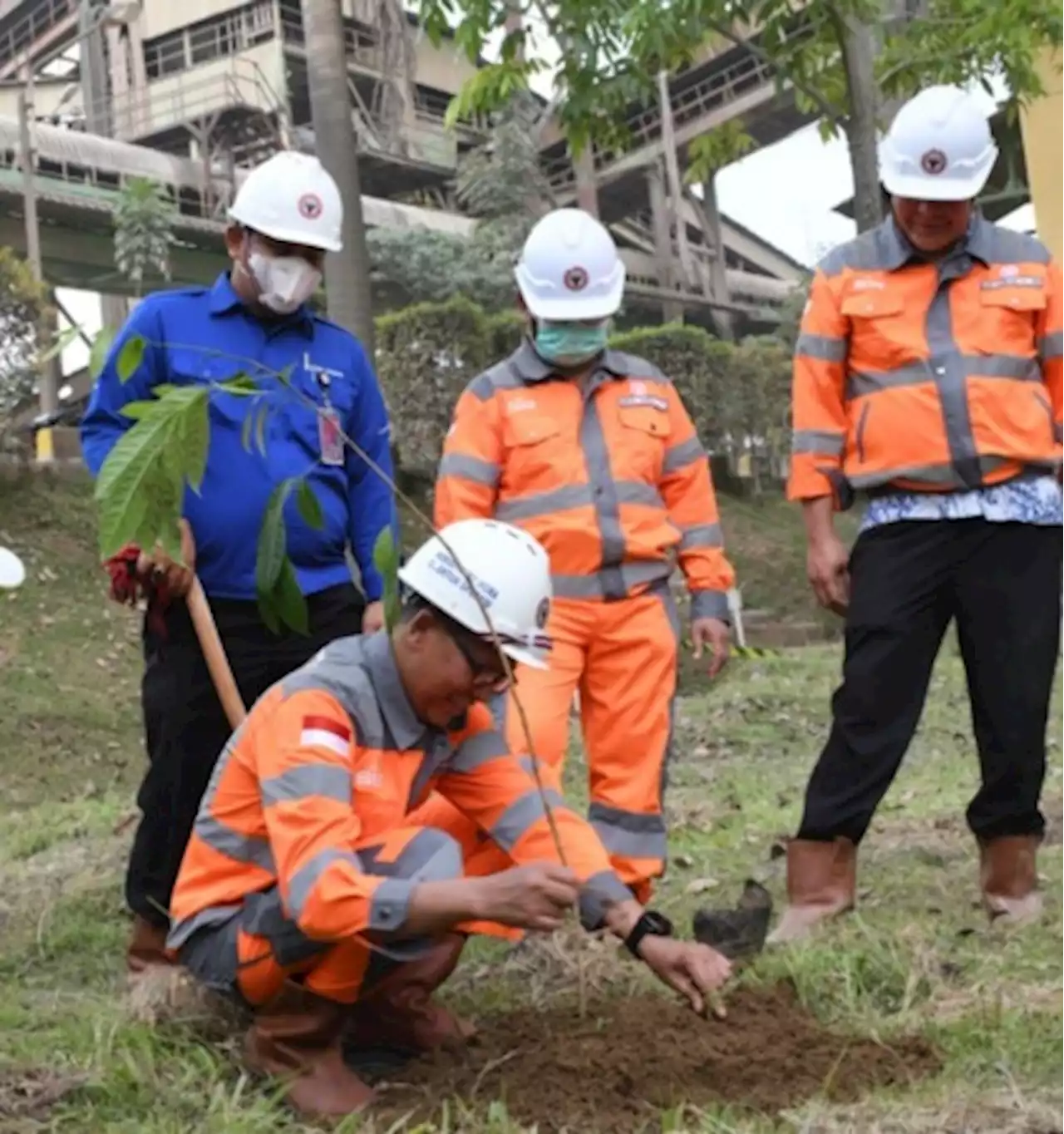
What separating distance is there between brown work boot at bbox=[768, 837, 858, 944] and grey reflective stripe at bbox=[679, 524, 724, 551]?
724 mm

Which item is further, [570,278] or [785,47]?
[785,47]

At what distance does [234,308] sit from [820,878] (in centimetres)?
177

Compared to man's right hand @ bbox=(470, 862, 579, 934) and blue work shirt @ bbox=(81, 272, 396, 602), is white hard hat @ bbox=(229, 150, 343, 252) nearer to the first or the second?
blue work shirt @ bbox=(81, 272, 396, 602)

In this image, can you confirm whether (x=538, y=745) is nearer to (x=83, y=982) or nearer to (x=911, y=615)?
(x=911, y=615)

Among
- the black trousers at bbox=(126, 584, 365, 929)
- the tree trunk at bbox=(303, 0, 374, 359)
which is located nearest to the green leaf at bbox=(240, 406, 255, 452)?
the black trousers at bbox=(126, 584, 365, 929)

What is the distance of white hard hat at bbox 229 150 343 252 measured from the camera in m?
3.78

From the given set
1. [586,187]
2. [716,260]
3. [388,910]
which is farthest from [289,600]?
[716,260]

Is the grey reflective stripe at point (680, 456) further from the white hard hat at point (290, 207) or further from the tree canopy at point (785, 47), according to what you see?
the tree canopy at point (785, 47)

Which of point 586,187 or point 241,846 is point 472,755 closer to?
point 241,846

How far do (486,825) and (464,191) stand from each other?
19587 mm

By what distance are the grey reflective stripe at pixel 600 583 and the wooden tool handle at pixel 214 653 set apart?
2.69ft

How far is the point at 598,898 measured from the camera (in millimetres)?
3094

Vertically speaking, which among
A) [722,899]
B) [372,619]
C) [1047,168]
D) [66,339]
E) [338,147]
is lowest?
[722,899]

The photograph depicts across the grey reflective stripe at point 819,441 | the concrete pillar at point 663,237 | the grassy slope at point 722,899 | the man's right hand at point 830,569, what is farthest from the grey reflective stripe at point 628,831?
the concrete pillar at point 663,237
